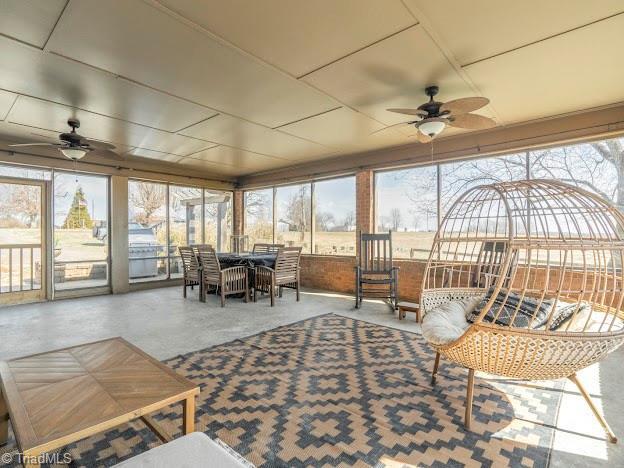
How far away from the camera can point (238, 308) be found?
4785mm

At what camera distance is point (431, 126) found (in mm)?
3016

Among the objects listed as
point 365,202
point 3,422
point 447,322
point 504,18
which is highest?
point 504,18

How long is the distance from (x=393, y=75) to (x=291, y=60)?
35.3 inches

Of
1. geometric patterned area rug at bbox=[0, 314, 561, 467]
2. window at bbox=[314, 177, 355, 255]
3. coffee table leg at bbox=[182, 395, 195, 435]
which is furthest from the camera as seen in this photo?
window at bbox=[314, 177, 355, 255]

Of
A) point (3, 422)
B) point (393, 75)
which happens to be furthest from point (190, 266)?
point (393, 75)

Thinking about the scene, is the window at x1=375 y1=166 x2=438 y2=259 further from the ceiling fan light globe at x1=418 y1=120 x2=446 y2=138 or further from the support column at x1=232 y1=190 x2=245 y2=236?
the support column at x1=232 y1=190 x2=245 y2=236

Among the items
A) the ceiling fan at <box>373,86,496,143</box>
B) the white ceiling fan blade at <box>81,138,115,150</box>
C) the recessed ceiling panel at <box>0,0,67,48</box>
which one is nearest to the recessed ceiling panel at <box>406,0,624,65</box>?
the ceiling fan at <box>373,86,496,143</box>

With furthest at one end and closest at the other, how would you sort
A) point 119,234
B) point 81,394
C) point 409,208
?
1. point 119,234
2. point 409,208
3. point 81,394

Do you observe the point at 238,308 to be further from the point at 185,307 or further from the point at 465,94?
the point at 465,94

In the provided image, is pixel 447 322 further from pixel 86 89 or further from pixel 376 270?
pixel 86 89

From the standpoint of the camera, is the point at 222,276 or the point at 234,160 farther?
the point at 234,160

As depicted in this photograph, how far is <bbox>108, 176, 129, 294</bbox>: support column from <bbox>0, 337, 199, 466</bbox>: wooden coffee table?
4576 mm

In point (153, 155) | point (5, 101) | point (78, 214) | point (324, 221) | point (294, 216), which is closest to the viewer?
point (5, 101)

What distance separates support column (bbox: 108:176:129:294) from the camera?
6023mm
